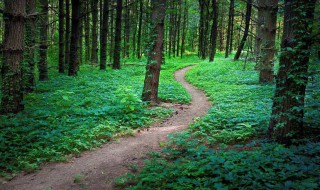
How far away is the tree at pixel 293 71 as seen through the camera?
456cm

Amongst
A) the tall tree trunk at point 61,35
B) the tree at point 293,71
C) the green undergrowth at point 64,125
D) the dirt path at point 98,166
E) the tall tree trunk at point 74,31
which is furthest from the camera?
the tall tree trunk at point 61,35

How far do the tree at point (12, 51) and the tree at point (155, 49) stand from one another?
4516mm

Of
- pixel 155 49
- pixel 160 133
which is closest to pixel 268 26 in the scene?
pixel 155 49

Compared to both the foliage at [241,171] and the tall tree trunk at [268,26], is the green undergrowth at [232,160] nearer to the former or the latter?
the foliage at [241,171]

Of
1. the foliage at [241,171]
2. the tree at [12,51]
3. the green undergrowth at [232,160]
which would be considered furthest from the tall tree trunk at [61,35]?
the foliage at [241,171]

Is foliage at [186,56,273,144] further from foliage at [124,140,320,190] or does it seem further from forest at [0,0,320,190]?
foliage at [124,140,320,190]

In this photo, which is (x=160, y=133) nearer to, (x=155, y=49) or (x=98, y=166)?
(x=98, y=166)

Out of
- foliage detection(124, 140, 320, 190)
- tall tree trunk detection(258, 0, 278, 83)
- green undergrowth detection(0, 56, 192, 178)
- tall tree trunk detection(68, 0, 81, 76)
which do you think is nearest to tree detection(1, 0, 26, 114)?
green undergrowth detection(0, 56, 192, 178)

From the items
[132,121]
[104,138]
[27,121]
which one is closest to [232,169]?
[104,138]

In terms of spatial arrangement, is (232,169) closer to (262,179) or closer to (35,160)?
(262,179)

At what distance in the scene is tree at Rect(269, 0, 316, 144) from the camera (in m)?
4.56

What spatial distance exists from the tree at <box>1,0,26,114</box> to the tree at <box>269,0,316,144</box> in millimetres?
7079

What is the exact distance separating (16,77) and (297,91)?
7543 millimetres

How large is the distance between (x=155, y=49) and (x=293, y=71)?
5.77 metres
